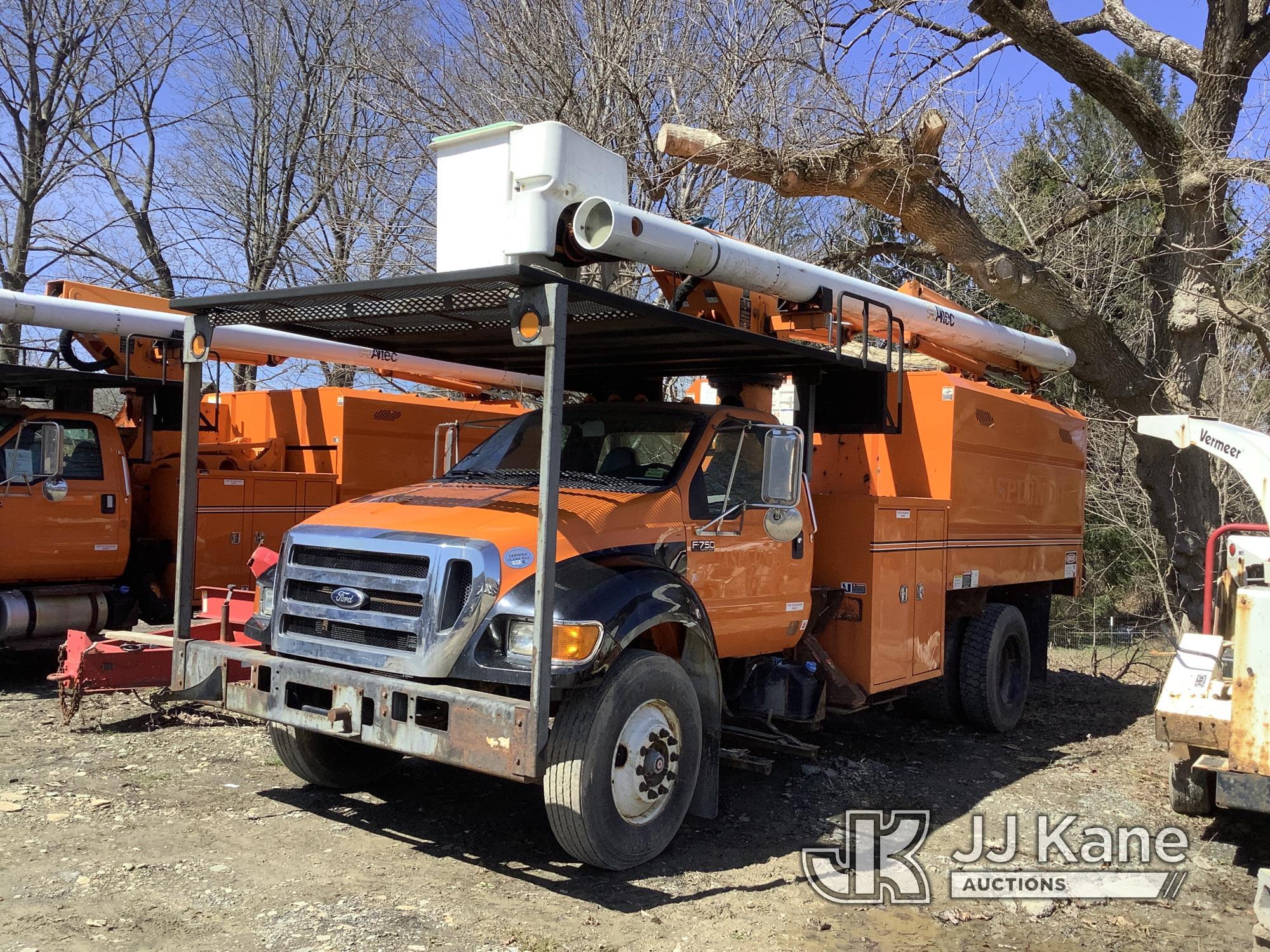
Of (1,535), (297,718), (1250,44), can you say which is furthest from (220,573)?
(1250,44)

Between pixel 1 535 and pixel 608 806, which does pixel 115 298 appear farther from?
pixel 608 806

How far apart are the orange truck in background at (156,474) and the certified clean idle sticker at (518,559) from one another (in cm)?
244

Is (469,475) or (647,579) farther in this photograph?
(469,475)

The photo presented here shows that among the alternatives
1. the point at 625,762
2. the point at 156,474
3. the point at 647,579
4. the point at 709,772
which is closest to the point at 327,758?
the point at 625,762

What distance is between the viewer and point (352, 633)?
5125mm

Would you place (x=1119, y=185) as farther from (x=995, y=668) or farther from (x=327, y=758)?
(x=327, y=758)

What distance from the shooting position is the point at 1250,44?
1014cm

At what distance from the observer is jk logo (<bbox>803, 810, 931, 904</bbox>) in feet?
16.8

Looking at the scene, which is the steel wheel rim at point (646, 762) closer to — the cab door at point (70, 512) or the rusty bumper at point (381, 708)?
the rusty bumper at point (381, 708)

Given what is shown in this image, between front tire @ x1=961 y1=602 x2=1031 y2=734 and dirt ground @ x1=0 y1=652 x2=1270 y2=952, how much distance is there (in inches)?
28.8

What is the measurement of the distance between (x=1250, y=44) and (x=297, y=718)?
1042 centimetres

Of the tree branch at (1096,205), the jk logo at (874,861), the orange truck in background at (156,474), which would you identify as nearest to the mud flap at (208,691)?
the orange truck in background at (156,474)

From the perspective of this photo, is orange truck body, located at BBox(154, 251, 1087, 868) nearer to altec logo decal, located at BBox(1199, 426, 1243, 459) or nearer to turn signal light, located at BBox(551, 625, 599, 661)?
turn signal light, located at BBox(551, 625, 599, 661)

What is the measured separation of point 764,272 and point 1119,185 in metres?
6.62
